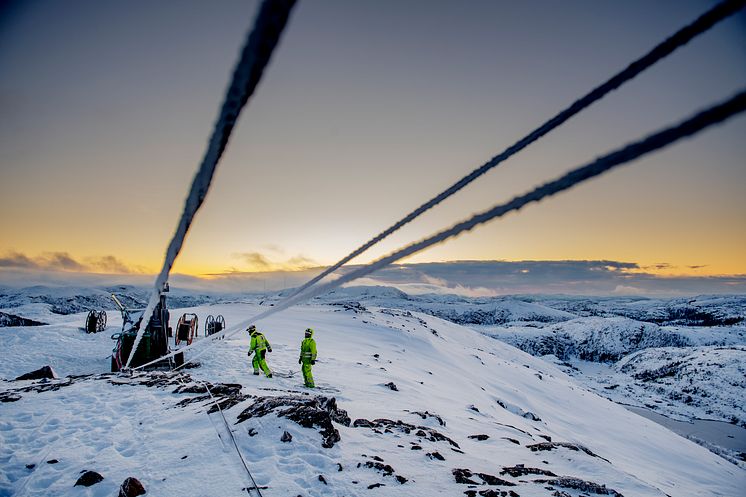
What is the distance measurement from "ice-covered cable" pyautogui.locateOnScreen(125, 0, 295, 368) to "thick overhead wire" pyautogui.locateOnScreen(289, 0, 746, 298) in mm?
1505

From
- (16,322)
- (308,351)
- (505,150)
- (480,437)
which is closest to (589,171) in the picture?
(505,150)

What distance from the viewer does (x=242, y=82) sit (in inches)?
54.6

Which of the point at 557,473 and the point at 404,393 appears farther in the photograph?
the point at 404,393

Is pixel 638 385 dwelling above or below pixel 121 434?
below

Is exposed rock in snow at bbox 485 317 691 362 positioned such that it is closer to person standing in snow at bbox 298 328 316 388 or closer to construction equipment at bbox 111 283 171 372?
person standing in snow at bbox 298 328 316 388

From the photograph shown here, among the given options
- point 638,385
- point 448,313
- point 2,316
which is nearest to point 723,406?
point 638,385

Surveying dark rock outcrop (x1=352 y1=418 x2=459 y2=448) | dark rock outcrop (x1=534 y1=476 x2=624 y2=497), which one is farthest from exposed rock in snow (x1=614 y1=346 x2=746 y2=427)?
dark rock outcrop (x1=352 y1=418 x2=459 y2=448)

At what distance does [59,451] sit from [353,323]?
2753 cm

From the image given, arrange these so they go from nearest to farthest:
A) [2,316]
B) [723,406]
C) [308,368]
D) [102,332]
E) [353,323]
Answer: [308,368], [102,332], [2,316], [353,323], [723,406]

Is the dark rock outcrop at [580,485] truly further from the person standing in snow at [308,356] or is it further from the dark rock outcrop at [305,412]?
the person standing in snow at [308,356]

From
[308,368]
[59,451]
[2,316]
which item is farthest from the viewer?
[2,316]

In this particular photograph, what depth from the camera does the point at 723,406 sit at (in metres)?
38.7

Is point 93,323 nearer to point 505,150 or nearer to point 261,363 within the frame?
point 261,363

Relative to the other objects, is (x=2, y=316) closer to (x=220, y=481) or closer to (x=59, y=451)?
(x=59, y=451)
